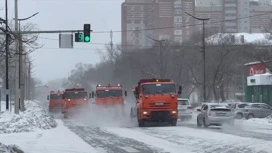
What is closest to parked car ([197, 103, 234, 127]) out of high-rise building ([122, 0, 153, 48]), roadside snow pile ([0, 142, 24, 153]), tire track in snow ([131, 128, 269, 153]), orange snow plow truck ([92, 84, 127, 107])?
tire track in snow ([131, 128, 269, 153])

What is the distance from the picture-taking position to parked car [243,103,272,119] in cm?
5275

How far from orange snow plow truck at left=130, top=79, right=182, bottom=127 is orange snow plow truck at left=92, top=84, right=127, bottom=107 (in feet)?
42.3

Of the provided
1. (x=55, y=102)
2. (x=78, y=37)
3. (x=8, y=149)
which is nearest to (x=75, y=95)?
(x=55, y=102)

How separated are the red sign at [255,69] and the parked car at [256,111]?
11606mm

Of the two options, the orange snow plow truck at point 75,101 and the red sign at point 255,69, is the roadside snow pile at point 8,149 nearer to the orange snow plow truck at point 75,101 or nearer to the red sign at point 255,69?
the orange snow plow truck at point 75,101

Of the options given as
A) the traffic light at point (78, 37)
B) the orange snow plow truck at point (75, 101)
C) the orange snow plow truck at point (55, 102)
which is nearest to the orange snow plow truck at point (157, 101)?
the traffic light at point (78, 37)

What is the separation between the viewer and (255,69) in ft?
225

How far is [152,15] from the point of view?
161 m

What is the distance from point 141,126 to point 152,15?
124 m

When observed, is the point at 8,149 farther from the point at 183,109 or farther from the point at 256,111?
the point at 256,111

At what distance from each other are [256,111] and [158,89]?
18573mm

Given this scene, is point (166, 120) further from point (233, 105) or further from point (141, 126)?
point (233, 105)

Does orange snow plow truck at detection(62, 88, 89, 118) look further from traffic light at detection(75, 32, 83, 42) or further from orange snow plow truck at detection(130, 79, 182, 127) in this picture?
traffic light at detection(75, 32, 83, 42)

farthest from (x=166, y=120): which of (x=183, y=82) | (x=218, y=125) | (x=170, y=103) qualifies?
Answer: (x=183, y=82)
